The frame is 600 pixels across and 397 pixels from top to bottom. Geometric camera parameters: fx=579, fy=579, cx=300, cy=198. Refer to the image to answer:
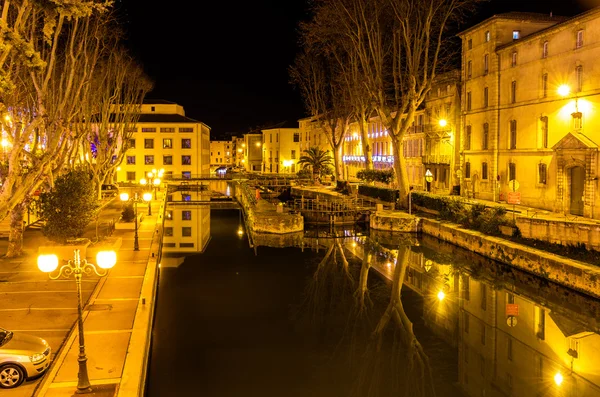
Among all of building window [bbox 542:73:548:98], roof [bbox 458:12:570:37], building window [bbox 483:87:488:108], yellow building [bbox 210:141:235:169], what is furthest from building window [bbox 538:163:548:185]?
yellow building [bbox 210:141:235:169]

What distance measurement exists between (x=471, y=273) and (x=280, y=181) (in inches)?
2239

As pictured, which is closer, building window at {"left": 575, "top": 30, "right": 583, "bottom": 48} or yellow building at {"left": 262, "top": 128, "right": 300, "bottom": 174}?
building window at {"left": 575, "top": 30, "right": 583, "bottom": 48}

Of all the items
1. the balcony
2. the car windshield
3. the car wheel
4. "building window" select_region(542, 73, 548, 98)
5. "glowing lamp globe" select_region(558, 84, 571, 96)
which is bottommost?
the car wheel

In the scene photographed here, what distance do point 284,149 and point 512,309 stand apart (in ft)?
320

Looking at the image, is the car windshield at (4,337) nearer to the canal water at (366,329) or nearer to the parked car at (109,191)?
the canal water at (366,329)

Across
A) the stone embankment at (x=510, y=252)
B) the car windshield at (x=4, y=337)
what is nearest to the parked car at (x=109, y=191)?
the stone embankment at (x=510, y=252)

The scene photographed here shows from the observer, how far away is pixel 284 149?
11869 centimetres

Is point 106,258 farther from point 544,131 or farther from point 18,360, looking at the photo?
point 544,131

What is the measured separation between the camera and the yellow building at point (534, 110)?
115ft

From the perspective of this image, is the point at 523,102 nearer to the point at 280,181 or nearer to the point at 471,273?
the point at 471,273

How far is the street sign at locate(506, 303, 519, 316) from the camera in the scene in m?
22.4

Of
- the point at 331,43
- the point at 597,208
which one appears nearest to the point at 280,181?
the point at 331,43

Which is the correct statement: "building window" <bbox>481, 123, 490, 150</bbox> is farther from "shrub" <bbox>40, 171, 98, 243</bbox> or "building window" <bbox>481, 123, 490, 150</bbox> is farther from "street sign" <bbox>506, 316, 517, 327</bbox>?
"shrub" <bbox>40, 171, 98, 243</bbox>

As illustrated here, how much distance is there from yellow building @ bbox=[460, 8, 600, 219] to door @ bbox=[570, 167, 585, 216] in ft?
0.20
